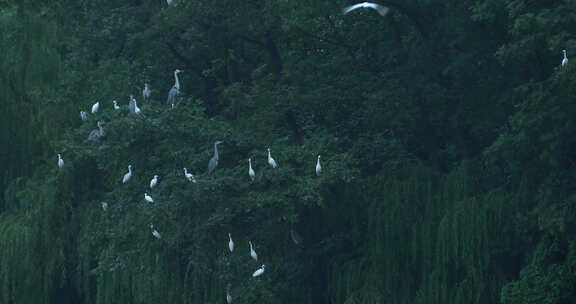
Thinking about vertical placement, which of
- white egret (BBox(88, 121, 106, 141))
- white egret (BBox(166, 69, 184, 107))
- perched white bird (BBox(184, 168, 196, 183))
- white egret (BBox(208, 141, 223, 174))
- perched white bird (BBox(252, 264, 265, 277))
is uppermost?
white egret (BBox(166, 69, 184, 107))

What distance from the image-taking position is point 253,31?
20.2 metres

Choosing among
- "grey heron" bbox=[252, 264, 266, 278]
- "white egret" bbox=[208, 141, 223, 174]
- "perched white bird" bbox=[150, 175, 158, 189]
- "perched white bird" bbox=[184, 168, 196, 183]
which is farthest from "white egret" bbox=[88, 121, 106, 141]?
"grey heron" bbox=[252, 264, 266, 278]

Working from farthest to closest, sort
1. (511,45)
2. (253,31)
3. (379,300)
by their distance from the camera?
1. (253,31)
2. (379,300)
3. (511,45)

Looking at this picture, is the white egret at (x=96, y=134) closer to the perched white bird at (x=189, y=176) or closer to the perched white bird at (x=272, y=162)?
the perched white bird at (x=189, y=176)

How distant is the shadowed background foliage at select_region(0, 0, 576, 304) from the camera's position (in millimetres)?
16562

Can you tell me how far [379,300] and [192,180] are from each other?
277 centimetres

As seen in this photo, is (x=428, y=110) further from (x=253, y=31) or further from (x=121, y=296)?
(x=121, y=296)

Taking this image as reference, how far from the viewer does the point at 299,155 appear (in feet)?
60.2

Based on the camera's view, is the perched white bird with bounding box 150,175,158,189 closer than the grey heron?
No

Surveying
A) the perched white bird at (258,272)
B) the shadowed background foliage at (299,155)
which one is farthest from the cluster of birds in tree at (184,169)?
the shadowed background foliage at (299,155)

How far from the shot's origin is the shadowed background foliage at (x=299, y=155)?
54.3ft

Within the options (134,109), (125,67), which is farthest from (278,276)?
(125,67)

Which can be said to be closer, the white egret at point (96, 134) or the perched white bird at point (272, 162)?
the perched white bird at point (272, 162)

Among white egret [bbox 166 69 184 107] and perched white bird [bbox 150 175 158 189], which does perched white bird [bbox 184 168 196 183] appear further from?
white egret [bbox 166 69 184 107]
